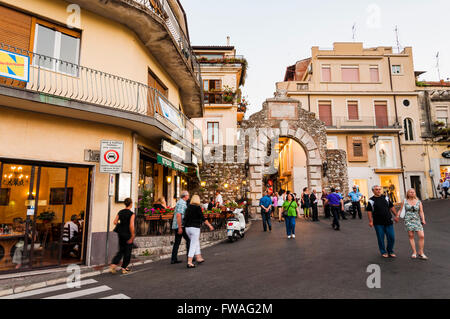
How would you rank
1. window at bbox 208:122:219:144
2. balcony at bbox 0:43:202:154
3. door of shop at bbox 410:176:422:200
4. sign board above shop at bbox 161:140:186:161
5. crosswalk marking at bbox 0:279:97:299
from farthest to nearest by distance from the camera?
door of shop at bbox 410:176:422:200 < window at bbox 208:122:219:144 < sign board above shop at bbox 161:140:186:161 < balcony at bbox 0:43:202:154 < crosswalk marking at bbox 0:279:97:299

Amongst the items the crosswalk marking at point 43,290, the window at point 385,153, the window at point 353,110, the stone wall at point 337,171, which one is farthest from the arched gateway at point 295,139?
the crosswalk marking at point 43,290

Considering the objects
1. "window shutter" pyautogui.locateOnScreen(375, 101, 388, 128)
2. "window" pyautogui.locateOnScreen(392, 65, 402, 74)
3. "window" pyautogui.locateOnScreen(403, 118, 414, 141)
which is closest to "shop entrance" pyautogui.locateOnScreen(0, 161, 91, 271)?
"window shutter" pyautogui.locateOnScreen(375, 101, 388, 128)

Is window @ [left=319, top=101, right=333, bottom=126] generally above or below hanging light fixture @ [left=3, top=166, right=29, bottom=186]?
above

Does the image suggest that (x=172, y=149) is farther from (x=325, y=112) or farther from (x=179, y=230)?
(x=325, y=112)

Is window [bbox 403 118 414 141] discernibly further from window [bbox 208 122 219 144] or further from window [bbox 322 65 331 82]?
window [bbox 208 122 219 144]

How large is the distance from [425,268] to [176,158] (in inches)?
374

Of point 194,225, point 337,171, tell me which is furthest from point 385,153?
point 194,225

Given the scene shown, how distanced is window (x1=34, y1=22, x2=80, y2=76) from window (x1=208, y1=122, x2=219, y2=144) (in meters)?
14.2

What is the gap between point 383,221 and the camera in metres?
7.18

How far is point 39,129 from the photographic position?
7418 mm

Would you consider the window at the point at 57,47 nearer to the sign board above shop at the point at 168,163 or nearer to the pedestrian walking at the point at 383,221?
the sign board above shop at the point at 168,163

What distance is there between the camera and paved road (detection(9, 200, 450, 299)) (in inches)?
183

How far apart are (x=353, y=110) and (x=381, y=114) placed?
2730mm
